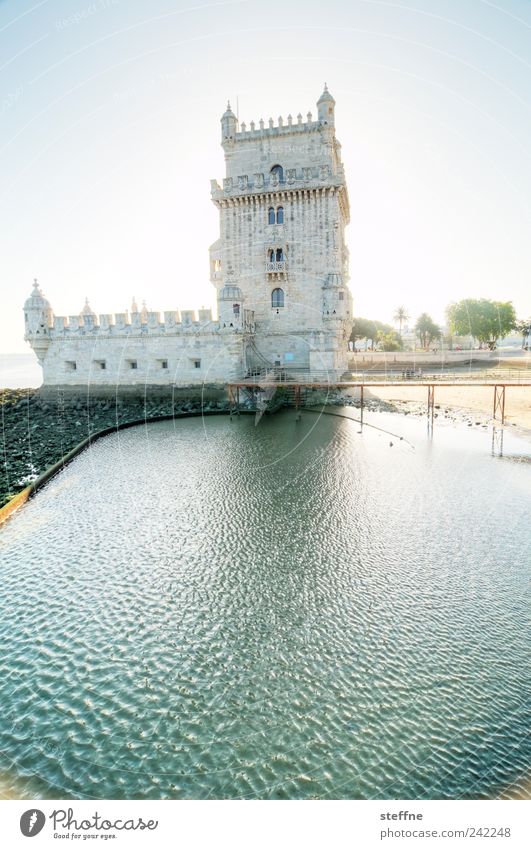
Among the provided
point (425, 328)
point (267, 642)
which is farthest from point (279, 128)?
point (425, 328)

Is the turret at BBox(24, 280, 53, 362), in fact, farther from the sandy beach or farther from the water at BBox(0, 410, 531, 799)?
the sandy beach

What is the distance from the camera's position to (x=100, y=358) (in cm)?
3684

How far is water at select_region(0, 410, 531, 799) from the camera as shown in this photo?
6.38 metres

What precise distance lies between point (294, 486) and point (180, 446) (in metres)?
8.62

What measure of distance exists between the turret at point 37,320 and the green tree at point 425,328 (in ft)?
195

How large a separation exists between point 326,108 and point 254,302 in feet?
47.2

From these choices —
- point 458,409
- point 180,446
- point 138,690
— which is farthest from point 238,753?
point 458,409

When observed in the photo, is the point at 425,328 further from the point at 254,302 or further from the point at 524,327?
the point at 254,302

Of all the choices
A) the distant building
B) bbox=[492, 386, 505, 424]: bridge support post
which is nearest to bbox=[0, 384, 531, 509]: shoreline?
bbox=[492, 386, 505, 424]: bridge support post

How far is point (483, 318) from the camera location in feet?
221

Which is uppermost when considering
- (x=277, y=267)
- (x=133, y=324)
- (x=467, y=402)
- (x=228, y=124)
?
(x=228, y=124)

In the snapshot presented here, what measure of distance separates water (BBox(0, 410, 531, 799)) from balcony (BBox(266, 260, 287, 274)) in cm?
2276

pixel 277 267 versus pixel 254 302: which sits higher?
pixel 277 267
